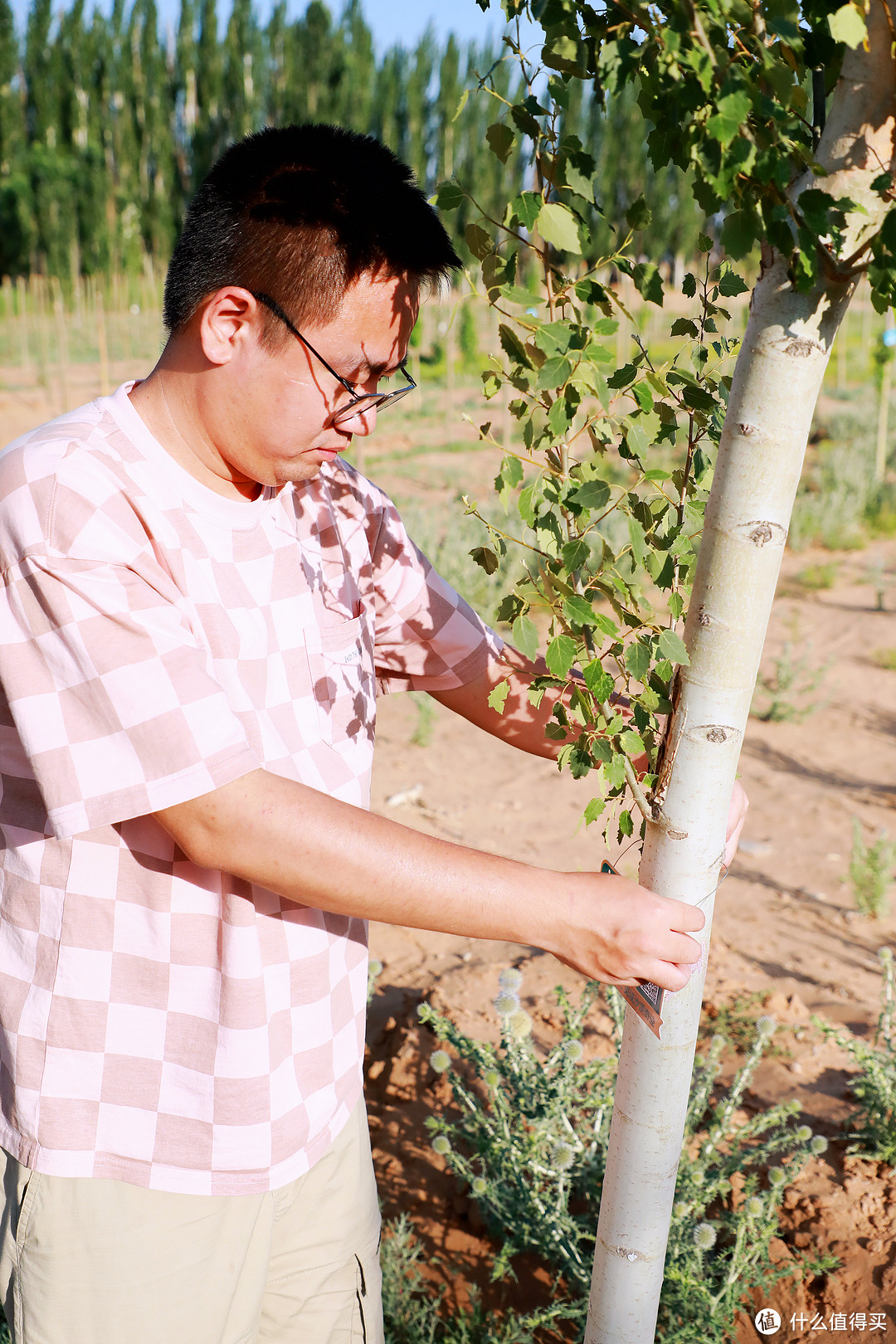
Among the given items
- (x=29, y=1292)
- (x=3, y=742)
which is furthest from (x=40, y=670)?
(x=29, y=1292)

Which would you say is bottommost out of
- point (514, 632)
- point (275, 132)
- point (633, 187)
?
point (514, 632)

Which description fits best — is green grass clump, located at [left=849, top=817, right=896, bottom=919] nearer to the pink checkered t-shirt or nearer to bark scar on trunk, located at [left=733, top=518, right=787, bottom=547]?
the pink checkered t-shirt

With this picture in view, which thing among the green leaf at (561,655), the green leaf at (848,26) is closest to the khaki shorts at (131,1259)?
the green leaf at (561,655)

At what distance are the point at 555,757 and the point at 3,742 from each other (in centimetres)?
75

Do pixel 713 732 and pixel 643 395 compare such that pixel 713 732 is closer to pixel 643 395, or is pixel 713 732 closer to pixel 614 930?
pixel 614 930

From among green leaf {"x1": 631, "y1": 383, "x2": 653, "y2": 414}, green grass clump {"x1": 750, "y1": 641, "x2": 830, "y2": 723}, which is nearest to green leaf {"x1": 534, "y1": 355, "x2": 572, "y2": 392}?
green leaf {"x1": 631, "y1": 383, "x2": 653, "y2": 414}

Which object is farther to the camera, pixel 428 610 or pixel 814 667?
pixel 814 667

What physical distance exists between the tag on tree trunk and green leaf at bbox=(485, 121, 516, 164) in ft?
2.58

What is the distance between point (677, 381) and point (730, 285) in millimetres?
Result: 114

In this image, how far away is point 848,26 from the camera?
32.7 inches

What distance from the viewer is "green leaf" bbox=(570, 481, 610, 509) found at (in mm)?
1083

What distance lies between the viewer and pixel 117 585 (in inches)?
41.3

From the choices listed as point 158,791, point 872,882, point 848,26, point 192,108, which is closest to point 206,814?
point 158,791

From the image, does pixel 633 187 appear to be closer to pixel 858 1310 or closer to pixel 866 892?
pixel 866 892
